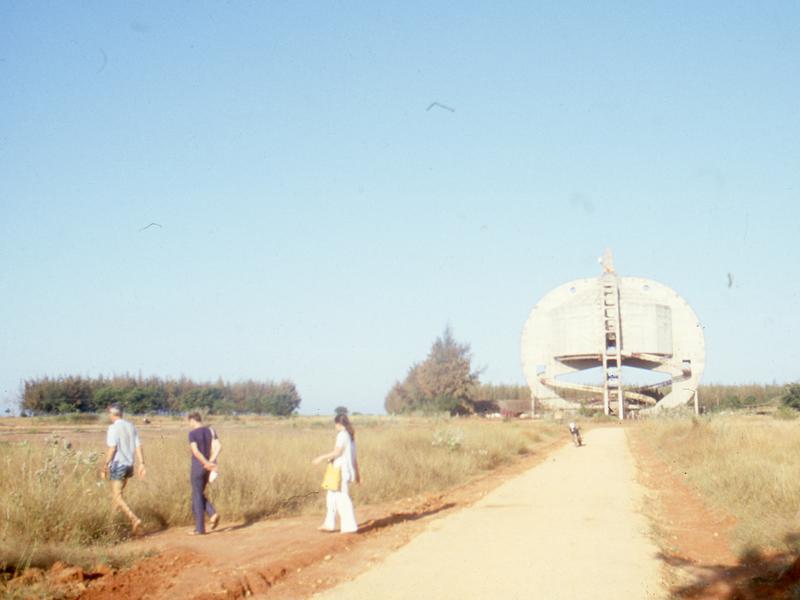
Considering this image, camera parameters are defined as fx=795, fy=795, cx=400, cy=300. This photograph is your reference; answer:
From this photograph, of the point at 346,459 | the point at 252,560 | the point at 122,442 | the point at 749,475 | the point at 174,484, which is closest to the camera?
the point at 252,560

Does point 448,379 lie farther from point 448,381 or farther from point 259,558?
point 259,558

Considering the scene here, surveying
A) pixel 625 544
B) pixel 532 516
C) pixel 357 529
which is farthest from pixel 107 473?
pixel 625 544

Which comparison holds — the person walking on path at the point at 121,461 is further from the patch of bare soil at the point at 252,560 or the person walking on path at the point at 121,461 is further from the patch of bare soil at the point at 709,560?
the patch of bare soil at the point at 709,560

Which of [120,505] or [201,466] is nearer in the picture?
[120,505]

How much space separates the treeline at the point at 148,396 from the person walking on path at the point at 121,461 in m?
55.0

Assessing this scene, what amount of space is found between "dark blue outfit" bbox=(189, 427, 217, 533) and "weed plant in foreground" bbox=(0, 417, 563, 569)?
41.3 inches

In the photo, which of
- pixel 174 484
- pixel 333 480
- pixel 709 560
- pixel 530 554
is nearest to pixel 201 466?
pixel 174 484

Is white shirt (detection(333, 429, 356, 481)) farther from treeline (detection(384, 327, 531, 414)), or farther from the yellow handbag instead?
treeline (detection(384, 327, 531, 414))

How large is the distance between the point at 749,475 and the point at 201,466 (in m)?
9.71

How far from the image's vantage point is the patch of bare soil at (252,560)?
777 centimetres

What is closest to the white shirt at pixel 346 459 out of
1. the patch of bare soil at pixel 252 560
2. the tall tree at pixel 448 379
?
the patch of bare soil at pixel 252 560

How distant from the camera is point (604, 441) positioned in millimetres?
34875

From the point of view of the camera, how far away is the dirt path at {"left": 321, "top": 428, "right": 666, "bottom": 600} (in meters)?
7.58

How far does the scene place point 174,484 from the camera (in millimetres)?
13141
